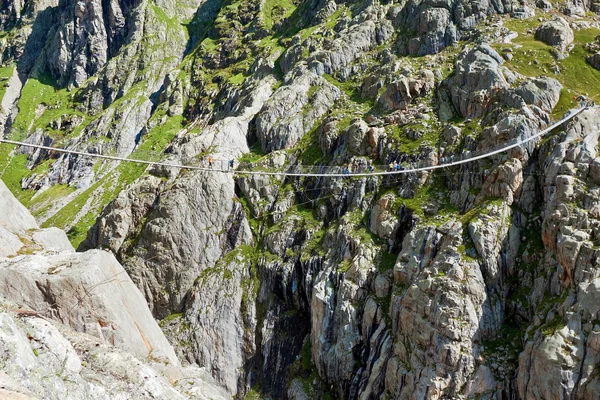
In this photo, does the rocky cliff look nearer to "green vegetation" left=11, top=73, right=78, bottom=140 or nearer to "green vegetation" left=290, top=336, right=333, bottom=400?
"green vegetation" left=290, top=336, right=333, bottom=400

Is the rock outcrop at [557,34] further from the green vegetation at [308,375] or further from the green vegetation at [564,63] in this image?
the green vegetation at [308,375]

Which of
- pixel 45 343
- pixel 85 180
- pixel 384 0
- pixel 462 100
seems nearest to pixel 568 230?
pixel 462 100

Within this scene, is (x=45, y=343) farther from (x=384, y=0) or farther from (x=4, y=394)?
(x=384, y=0)

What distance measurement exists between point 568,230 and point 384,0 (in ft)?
248

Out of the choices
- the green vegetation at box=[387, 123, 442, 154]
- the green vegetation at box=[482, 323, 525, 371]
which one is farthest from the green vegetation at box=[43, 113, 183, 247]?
the green vegetation at box=[482, 323, 525, 371]

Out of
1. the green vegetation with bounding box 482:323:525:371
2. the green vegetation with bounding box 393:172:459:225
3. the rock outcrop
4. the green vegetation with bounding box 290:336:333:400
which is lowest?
the green vegetation with bounding box 290:336:333:400

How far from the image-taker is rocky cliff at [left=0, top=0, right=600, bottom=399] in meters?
37.0

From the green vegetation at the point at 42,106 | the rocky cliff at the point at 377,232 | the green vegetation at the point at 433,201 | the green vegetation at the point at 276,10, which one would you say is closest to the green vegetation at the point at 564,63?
the rocky cliff at the point at 377,232

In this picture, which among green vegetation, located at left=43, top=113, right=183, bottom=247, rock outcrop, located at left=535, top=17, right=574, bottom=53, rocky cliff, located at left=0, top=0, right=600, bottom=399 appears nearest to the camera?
rocky cliff, located at left=0, top=0, right=600, bottom=399

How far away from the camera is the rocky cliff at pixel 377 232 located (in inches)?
1458

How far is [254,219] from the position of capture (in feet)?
225

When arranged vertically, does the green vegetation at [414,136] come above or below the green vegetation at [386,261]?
above

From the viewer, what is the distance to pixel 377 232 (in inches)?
2160

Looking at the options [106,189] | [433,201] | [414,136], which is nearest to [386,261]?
[433,201]
